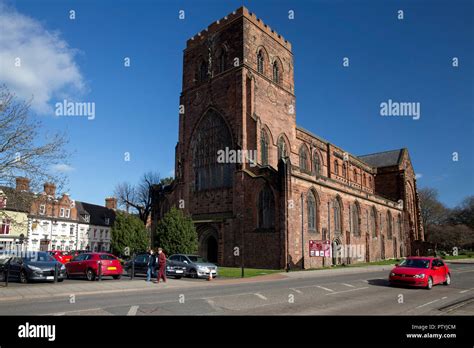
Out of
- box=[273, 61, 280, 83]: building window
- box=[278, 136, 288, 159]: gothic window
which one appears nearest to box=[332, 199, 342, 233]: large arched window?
box=[278, 136, 288, 159]: gothic window

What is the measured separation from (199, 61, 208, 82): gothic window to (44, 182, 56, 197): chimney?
25.8 metres

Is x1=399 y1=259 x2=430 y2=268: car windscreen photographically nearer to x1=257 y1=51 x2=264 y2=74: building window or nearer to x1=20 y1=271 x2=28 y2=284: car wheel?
x1=20 y1=271 x2=28 y2=284: car wheel

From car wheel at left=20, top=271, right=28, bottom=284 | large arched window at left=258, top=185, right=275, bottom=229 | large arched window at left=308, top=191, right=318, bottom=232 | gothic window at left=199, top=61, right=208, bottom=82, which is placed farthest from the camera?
gothic window at left=199, top=61, right=208, bottom=82

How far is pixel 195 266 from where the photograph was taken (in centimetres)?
2300

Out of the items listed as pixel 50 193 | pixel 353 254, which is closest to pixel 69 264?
pixel 50 193

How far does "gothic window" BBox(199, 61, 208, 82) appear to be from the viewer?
40.3m

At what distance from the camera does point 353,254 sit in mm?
40375

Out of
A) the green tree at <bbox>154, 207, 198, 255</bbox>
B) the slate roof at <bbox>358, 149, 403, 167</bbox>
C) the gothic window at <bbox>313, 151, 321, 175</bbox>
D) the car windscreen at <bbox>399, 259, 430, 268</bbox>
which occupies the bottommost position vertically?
the car windscreen at <bbox>399, 259, 430, 268</bbox>

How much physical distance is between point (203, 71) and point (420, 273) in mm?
31040

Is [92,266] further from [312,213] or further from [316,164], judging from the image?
[316,164]

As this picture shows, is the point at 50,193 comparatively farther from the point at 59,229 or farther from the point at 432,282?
the point at 59,229

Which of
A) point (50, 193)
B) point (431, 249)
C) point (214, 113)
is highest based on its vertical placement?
point (214, 113)

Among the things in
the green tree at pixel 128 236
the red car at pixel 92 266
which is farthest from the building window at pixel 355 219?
the red car at pixel 92 266
